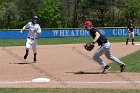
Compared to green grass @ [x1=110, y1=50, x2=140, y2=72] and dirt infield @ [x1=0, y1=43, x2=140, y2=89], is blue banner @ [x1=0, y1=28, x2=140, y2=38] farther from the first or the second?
Result: green grass @ [x1=110, y1=50, x2=140, y2=72]

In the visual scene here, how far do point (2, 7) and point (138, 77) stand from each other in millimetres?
54274

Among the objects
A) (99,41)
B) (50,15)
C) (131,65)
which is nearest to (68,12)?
(50,15)

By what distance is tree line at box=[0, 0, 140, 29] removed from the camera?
61.8 m

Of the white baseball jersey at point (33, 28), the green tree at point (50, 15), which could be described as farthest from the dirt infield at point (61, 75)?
the green tree at point (50, 15)

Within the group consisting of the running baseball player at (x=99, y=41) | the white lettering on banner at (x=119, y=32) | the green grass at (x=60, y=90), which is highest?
the running baseball player at (x=99, y=41)

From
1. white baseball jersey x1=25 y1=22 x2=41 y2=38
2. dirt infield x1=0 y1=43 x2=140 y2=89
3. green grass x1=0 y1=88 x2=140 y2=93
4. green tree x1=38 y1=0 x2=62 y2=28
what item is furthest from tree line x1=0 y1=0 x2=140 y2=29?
green grass x1=0 y1=88 x2=140 y2=93

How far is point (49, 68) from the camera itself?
15.8 m

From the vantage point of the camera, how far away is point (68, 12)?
229 feet

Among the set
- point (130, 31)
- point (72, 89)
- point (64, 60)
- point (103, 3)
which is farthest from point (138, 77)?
point (103, 3)

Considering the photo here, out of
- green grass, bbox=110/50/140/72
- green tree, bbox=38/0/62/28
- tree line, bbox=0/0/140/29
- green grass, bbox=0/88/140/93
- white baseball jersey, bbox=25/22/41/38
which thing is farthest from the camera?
tree line, bbox=0/0/140/29

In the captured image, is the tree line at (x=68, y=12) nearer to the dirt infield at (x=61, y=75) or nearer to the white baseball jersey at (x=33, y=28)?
the white baseball jersey at (x=33, y=28)

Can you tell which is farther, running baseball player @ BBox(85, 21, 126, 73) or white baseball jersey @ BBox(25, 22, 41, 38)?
white baseball jersey @ BBox(25, 22, 41, 38)

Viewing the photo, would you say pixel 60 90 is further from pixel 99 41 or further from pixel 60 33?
pixel 60 33

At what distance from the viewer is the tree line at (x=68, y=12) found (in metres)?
61.8
